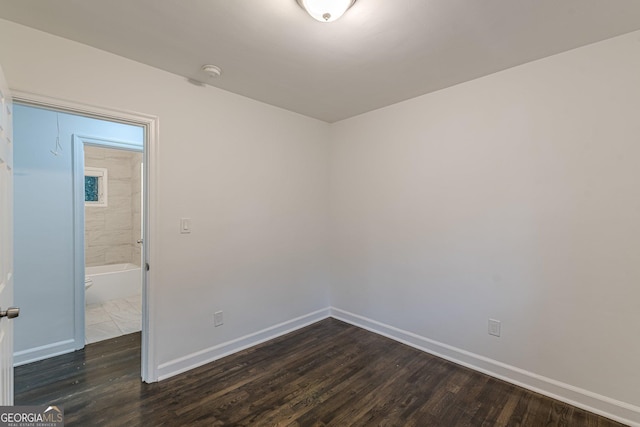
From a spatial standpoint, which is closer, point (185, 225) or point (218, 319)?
point (185, 225)

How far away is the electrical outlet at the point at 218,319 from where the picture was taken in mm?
2552

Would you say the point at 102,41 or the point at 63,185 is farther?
the point at 63,185

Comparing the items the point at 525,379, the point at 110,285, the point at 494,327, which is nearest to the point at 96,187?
the point at 110,285

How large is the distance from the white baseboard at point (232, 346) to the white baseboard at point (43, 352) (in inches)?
45.2

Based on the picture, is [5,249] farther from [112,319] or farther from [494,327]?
[494,327]

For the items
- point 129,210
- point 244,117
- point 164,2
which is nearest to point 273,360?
point 244,117

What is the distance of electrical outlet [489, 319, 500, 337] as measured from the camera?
2270mm

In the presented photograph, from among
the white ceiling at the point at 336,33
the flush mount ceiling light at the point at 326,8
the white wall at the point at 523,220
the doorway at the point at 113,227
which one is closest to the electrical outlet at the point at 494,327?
the white wall at the point at 523,220

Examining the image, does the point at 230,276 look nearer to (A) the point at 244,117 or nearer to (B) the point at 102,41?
(A) the point at 244,117

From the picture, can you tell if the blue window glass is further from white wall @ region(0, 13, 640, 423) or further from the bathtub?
white wall @ region(0, 13, 640, 423)

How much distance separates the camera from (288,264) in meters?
3.16

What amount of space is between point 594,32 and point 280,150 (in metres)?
2.52

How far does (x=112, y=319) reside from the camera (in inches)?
135

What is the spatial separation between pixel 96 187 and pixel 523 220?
20.1ft
